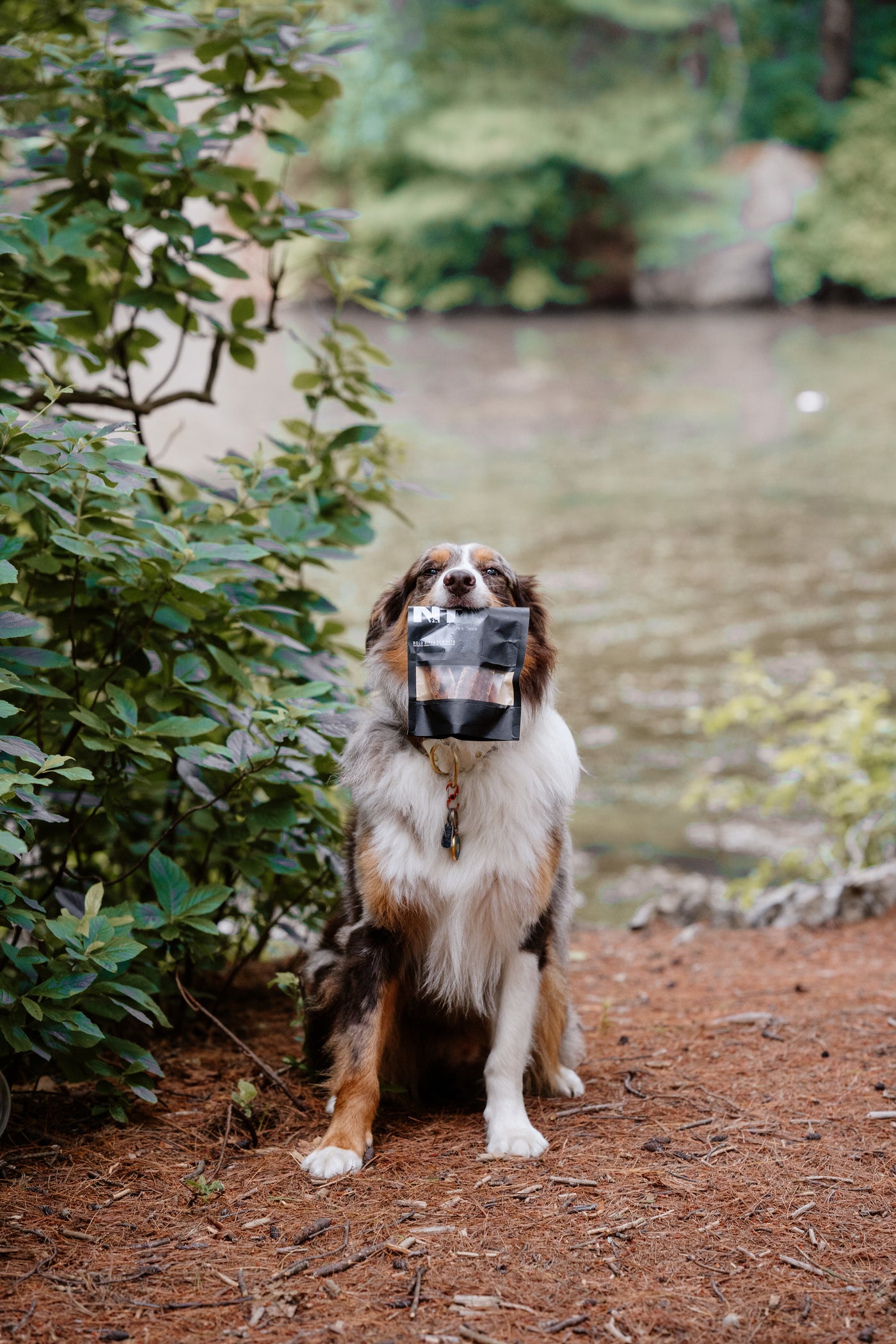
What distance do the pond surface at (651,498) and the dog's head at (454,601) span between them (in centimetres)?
379

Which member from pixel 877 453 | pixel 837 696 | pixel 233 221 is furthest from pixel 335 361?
pixel 877 453

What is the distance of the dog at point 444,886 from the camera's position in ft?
8.65

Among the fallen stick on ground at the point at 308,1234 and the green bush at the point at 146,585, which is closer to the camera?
the fallen stick on ground at the point at 308,1234

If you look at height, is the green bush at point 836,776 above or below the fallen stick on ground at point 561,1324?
below

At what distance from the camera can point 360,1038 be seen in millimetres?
2652

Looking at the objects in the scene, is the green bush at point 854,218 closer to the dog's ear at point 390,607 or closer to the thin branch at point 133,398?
the thin branch at point 133,398

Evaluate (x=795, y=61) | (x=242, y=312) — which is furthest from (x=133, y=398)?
(x=795, y=61)

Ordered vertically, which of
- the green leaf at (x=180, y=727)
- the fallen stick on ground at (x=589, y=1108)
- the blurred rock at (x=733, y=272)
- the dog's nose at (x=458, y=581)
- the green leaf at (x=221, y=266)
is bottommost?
the blurred rock at (x=733, y=272)

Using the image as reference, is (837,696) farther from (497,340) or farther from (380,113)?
(380,113)

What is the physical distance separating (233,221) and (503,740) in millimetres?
1975

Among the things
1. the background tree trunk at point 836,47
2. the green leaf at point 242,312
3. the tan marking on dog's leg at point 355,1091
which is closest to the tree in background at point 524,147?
the background tree trunk at point 836,47

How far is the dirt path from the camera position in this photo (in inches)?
74.7

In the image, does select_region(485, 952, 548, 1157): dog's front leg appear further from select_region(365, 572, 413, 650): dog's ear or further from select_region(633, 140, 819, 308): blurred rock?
select_region(633, 140, 819, 308): blurred rock

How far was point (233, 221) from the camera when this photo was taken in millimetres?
3510
